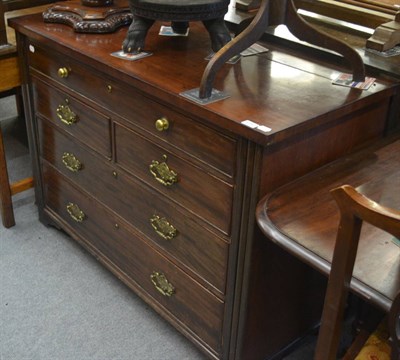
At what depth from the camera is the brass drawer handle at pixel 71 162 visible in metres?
2.14

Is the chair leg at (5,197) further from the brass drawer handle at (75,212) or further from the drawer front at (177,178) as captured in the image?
the drawer front at (177,178)

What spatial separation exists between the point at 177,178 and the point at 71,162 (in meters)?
0.66

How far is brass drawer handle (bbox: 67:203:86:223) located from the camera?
2.25m

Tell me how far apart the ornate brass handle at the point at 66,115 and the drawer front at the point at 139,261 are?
0.28m

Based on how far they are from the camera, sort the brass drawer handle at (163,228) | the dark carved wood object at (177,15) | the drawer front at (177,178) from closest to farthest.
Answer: the drawer front at (177,178), the dark carved wood object at (177,15), the brass drawer handle at (163,228)

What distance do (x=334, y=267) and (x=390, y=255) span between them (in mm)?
177

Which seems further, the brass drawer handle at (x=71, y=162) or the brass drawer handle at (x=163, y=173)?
the brass drawer handle at (x=71, y=162)

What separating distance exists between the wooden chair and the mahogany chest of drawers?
0.38m

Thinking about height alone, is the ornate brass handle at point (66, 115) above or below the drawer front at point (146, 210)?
above

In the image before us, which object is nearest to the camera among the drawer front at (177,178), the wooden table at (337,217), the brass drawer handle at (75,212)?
the wooden table at (337,217)

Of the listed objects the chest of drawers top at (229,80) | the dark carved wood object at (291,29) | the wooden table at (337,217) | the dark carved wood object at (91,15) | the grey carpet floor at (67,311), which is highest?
the dark carved wood object at (291,29)

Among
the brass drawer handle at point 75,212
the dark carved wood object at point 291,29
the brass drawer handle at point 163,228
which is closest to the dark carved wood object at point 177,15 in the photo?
the dark carved wood object at point 291,29

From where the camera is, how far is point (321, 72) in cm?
167

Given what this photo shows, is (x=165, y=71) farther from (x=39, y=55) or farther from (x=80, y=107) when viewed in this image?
(x=39, y=55)
